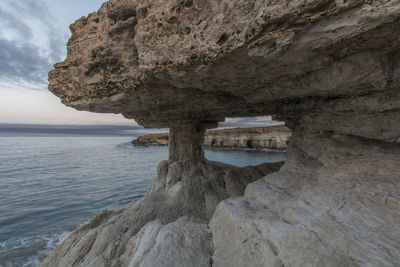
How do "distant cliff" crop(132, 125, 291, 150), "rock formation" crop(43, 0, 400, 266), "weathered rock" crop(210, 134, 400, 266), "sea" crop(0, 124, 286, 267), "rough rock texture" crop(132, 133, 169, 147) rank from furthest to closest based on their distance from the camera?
1. "rough rock texture" crop(132, 133, 169, 147)
2. "distant cliff" crop(132, 125, 291, 150)
3. "sea" crop(0, 124, 286, 267)
4. "rock formation" crop(43, 0, 400, 266)
5. "weathered rock" crop(210, 134, 400, 266)

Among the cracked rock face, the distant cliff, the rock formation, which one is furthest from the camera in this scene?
the distant cliff

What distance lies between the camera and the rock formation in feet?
8.06

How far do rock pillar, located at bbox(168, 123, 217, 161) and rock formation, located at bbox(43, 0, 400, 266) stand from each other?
2.68 m

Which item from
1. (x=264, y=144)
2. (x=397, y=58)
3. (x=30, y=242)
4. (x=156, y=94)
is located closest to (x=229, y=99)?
(x=156, y=94)

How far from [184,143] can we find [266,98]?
5.08m

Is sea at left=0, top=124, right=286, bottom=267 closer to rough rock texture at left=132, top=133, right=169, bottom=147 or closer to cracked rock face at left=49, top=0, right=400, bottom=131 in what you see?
cracked rock face at left=49, top=0, right=400, bottom=131

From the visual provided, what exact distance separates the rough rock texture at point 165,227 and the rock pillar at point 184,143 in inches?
22.5

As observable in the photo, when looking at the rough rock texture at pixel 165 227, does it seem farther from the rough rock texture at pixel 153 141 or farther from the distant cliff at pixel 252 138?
the rough rock texture at pixel 153 141

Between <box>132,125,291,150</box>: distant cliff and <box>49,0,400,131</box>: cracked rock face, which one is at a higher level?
<box>49,0,400,131</box>: cracked rock face

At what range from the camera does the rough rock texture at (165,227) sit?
315 cm

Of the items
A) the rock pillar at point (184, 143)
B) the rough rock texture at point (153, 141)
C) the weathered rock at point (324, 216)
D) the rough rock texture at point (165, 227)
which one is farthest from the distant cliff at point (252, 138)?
the weathered rock at point (324, 216)

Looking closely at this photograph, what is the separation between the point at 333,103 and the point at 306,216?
354 centimetres

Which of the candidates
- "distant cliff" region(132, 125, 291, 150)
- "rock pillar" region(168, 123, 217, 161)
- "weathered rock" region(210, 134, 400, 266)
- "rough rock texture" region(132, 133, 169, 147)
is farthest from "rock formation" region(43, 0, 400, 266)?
"rough rock texture" region(132, 133, 169, 147)

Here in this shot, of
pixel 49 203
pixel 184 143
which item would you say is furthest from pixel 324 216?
pixel 49 203
